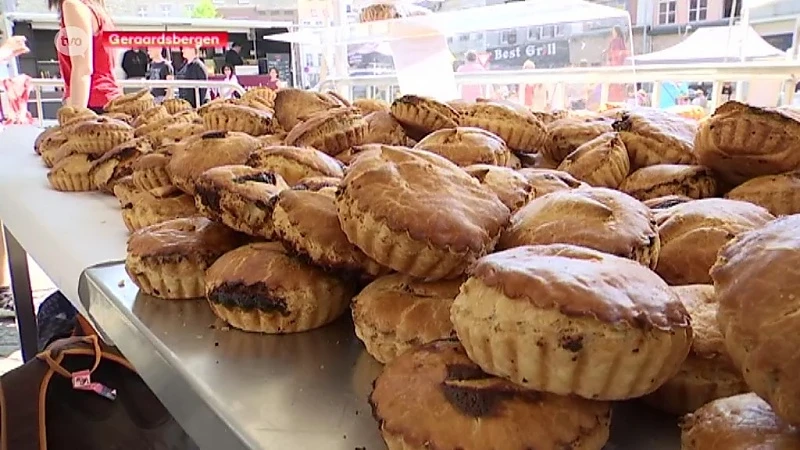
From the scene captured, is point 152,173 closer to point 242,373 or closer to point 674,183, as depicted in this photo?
point 242,373

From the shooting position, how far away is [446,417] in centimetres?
57

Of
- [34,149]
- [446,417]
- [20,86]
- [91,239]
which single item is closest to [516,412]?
[446,417]

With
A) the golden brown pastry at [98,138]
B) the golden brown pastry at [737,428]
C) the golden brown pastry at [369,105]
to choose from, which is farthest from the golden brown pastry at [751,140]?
the golden brown pastry at [98,138]

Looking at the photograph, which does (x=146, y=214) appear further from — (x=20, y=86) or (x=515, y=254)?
(x=20, y=86)

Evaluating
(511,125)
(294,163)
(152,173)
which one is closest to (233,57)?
(152,173)

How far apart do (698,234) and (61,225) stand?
123 cm

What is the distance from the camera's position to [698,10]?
137 inches

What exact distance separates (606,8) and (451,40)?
114cm

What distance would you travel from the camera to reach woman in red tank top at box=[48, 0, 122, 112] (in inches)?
129

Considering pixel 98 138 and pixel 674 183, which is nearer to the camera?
pixel 674 183

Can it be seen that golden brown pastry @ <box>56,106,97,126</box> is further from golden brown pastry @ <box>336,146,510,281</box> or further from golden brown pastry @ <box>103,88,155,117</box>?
golden brown pastry @ <box>336,146,510,281</box>

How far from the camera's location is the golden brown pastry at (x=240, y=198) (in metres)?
0.93

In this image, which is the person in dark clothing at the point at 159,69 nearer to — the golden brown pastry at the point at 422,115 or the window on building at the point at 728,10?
the window on building at the point at 728,10

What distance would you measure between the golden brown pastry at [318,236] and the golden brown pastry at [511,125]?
0.48 meters
